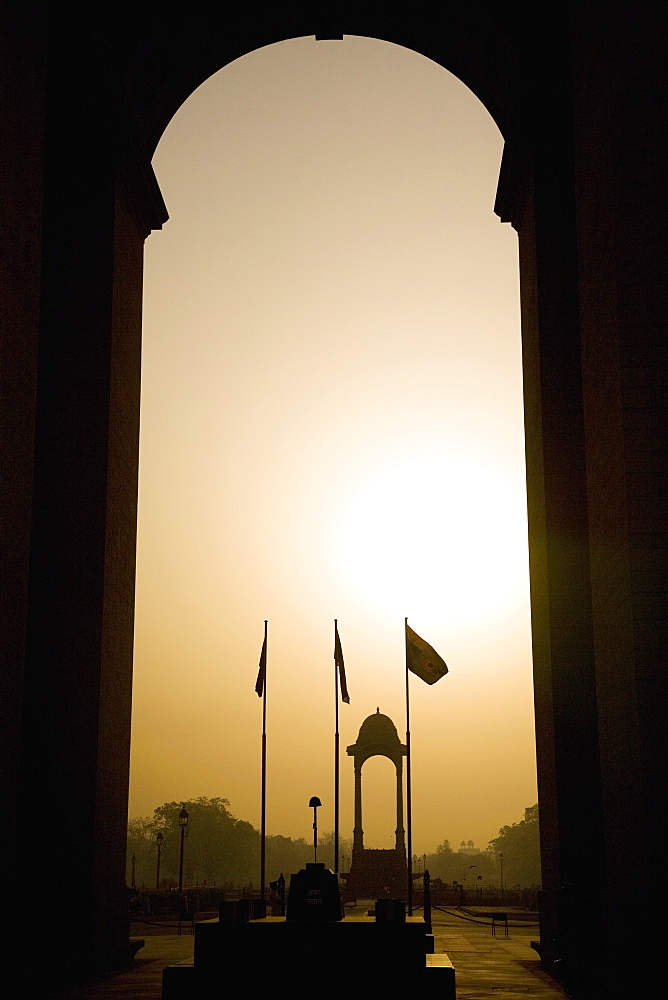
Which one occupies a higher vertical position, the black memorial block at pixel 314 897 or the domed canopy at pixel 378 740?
the domed canopy at pixel 378 740

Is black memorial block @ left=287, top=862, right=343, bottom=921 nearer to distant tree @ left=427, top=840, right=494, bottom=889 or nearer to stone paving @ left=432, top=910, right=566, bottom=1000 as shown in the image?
stone paving @ left=432, top=910, right=566, bottom=1000

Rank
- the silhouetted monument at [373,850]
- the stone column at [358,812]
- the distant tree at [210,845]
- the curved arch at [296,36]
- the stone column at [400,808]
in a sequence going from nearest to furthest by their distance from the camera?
the curved arch at [296,36]
the silhouetted monument at [373,850]
the stone column at [358,812]
the stone column at [400,808]
the distant tree at [210,845]

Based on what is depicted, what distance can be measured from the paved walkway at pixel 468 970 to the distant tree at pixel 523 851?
3798 inches

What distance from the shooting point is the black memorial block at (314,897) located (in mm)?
10883

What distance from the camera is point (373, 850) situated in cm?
3562

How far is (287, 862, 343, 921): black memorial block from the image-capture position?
1088 centimetres

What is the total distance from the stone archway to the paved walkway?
489mm

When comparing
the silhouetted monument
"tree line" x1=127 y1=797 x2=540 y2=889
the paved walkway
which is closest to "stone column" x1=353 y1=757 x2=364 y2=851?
the silhouetted monument

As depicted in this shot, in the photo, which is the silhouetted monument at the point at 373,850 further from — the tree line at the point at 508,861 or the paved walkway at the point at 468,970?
the tree line at the point at 508,861

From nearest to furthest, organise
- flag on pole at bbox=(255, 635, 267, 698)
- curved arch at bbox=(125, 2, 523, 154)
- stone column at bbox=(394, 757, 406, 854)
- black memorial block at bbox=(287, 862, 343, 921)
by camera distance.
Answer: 1. black memorial block at bbox=(287, 862, 343, 921)
2. curved arch at bbox=(125, 2, 523, 154)
3. flag on pole at bbox=(255, 635, 267, 698)
4. stone column at bbox=(394, 757, 406, 854)

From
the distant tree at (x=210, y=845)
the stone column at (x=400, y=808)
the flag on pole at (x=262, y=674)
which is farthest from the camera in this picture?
the distant tree at (x=210, y=845)

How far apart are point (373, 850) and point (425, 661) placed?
18.0m

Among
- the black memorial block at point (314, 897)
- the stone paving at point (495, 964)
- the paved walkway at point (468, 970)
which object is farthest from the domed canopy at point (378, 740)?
the black memorial block at point (314, 897)

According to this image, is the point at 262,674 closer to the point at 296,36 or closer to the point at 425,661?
the point at 425,661
